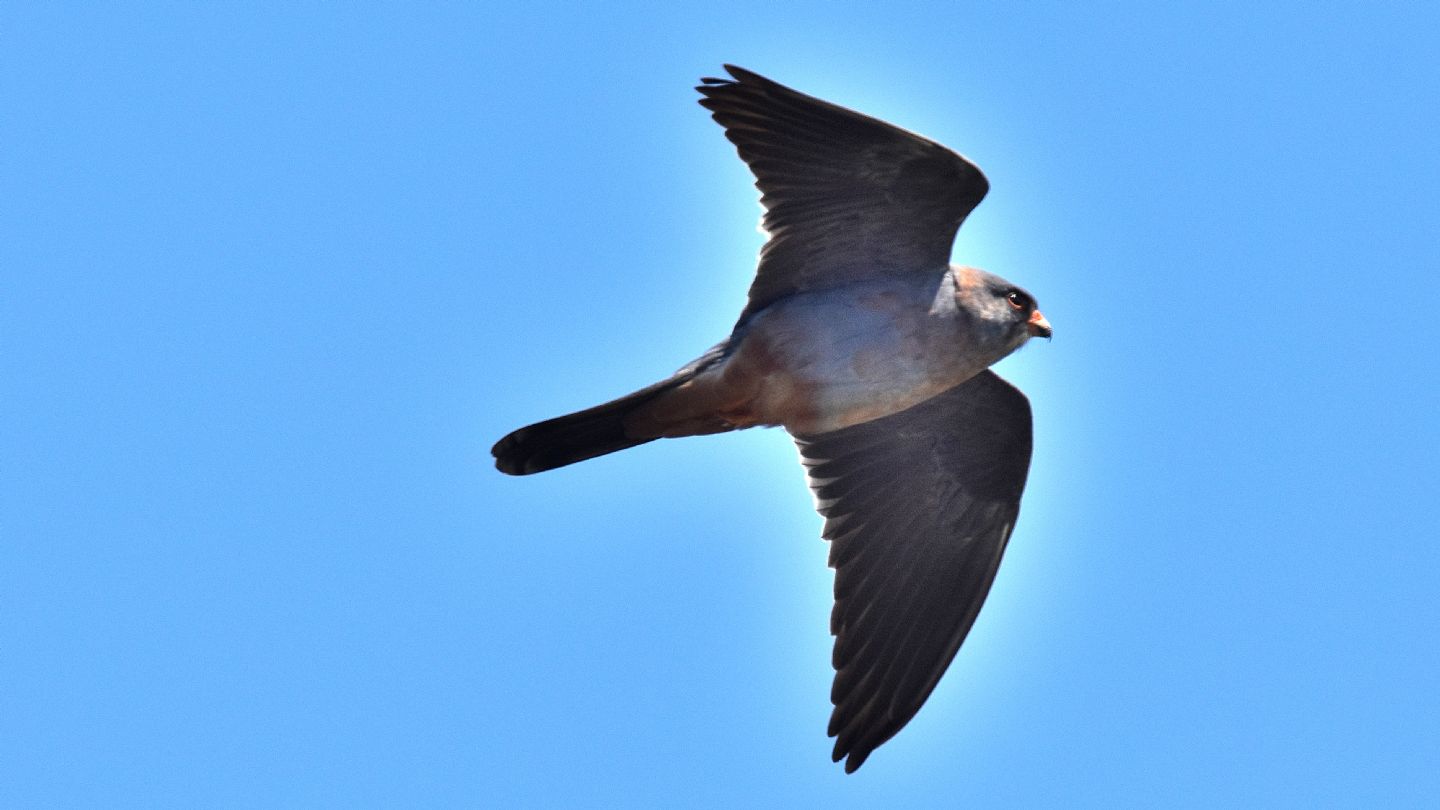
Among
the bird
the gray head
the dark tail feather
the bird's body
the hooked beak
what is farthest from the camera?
the hooked beak

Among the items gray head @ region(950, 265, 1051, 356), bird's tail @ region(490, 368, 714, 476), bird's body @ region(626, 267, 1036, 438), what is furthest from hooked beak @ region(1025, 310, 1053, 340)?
bird's tail @ region(490, 368, 714, 476)

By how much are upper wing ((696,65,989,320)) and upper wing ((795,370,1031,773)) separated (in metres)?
1.17

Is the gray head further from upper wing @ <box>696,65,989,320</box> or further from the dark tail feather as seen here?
the dark tail feather

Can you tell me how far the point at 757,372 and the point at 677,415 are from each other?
1.56 ft

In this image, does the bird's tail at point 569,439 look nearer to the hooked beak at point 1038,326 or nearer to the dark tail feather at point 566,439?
the dark tail feather at point 566,439

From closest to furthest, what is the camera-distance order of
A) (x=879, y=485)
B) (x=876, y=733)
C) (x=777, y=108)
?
(x=777, y=108), (x=876, y=733), (x=879, y=485)

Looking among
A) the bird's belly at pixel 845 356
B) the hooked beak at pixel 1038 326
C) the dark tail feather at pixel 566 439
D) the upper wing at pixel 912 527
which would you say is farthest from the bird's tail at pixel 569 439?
the hooked beak at pixel 1038 326

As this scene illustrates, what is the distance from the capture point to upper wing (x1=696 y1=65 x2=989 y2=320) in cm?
916

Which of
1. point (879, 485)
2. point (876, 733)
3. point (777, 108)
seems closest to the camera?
point (777, 108)

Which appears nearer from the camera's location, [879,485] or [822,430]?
[822,430]

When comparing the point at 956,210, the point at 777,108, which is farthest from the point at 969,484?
the point at 777,108

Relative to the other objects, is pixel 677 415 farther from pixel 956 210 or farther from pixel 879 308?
pixel 956 210

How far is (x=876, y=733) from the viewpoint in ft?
32.8

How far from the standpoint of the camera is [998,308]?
979cm
